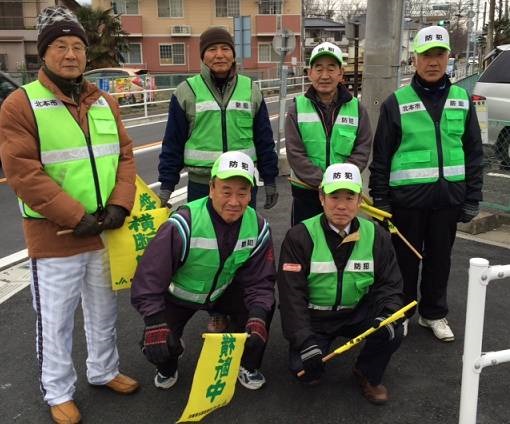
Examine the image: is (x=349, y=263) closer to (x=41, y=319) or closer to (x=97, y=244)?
(x=97, y=244)

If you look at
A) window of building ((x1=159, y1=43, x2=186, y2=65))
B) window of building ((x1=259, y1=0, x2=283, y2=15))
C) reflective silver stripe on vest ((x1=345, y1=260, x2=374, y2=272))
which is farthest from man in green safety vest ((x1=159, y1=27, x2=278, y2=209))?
window of building ((x1=159, y1=43, x2=186, y2=65))

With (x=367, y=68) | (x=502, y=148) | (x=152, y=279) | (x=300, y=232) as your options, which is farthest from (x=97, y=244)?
(x=502, y=148)

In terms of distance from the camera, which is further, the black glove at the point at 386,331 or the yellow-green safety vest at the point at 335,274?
the yellow-green safety vest at the point at 335,274

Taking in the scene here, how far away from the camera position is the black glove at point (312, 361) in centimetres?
268

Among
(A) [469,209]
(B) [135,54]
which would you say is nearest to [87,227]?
(A) [469,209]

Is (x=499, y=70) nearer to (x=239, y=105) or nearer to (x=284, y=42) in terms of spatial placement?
(x=284, y=42)

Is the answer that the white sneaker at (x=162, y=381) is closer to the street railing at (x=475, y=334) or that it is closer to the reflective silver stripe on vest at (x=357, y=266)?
the reflective silver stripe on vest at (x=357, y=266)

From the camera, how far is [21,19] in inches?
1326

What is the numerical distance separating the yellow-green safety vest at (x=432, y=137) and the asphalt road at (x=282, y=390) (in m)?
1.13

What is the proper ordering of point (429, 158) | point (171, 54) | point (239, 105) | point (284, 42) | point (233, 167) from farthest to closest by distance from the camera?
point (171, 54) < point (284, 42) < point (239, 105) < point (429, 158) < point (233, 167)

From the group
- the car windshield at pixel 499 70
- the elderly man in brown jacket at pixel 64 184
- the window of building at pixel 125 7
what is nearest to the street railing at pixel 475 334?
the elderly man in brown jacket at pixel 64 184

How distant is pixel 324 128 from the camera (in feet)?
11.0

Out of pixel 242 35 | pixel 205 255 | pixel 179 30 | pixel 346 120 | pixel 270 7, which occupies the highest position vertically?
pixel 270 7

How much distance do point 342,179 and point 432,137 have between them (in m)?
0.84
